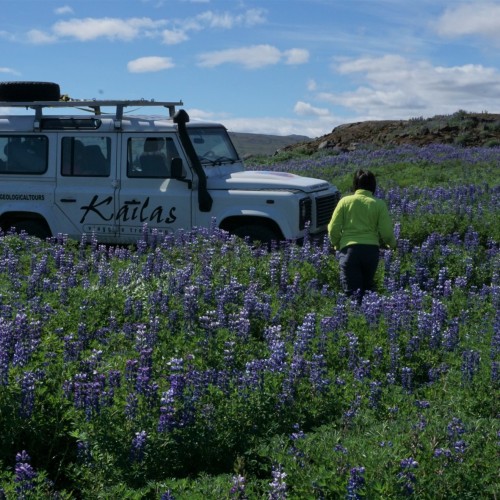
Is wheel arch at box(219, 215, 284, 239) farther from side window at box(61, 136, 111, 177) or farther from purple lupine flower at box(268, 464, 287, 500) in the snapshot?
purple lupine flower at box(268, 464, 287, 500)

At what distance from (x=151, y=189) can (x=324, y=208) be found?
8.57ft

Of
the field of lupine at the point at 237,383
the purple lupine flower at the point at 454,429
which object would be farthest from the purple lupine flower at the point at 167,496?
the purple lupine flower at the point at 454,429

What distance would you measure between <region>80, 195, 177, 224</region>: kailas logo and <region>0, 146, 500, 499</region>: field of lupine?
1.70 metres

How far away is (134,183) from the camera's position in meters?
12.0

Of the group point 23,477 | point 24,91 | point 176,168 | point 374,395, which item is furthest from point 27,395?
point 24,91

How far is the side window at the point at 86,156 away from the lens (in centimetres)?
1220

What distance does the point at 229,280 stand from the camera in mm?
9367

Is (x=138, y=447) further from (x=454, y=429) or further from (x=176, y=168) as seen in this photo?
(x=176, y=168)

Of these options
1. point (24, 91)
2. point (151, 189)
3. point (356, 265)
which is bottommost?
point (356, 265)

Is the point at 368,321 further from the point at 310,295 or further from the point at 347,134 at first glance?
the point at 347,134

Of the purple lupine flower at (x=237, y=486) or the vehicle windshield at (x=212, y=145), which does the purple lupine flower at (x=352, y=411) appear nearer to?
the purple lupine flower at (x=237, y=486)

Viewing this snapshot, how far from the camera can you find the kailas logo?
11977 millimetres

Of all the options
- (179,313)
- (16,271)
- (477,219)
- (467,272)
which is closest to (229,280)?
(179,313)

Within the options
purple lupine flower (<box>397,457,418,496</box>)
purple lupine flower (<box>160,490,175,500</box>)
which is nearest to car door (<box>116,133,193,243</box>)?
purple lupine flower (<box>160,490,175,500</box>)
